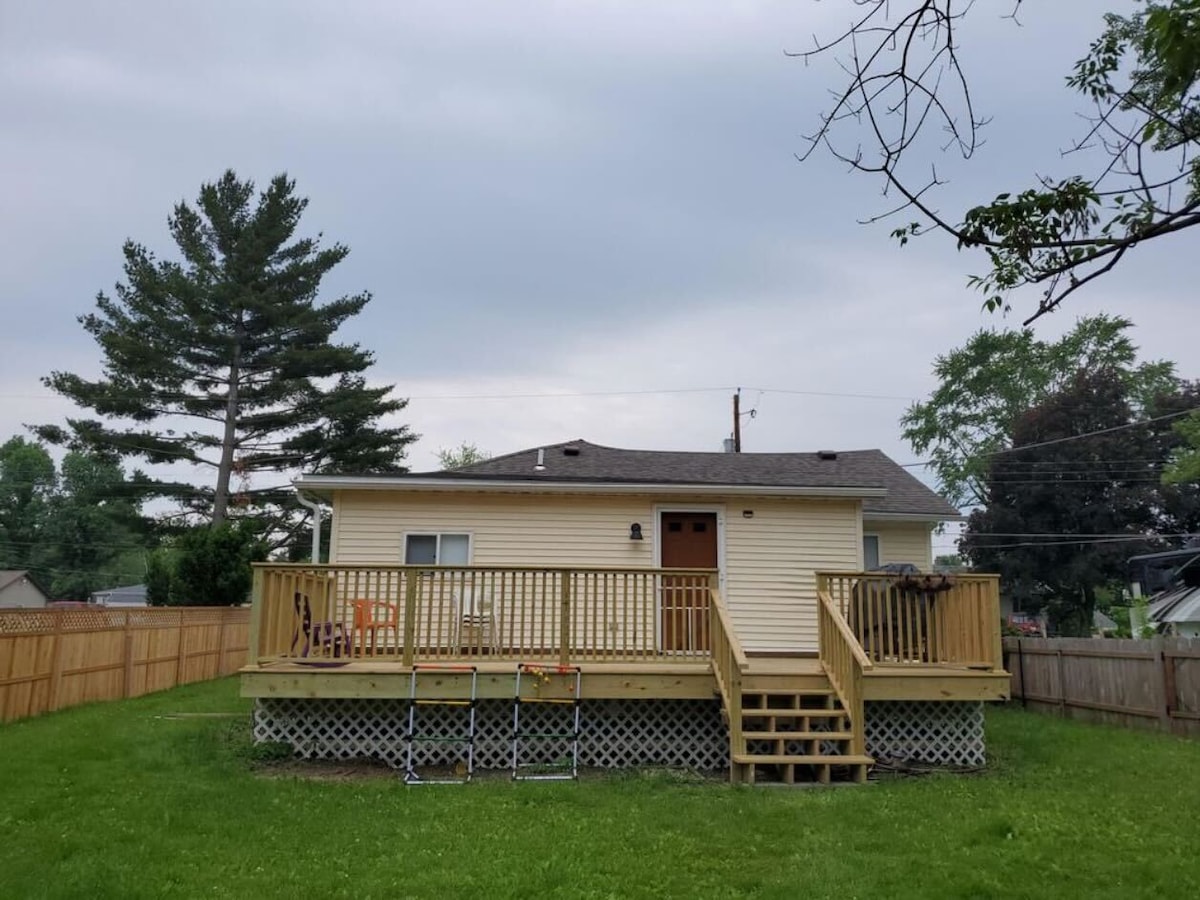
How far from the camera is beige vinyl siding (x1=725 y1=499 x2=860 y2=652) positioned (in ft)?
38.4

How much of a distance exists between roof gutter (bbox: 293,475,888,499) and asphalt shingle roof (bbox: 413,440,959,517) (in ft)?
0.23

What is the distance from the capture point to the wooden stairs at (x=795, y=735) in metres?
7.70

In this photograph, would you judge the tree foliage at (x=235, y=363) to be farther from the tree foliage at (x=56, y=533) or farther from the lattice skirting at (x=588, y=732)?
the tree foliage at (x=56, y=533)

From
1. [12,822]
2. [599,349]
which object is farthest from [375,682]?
[599,349]

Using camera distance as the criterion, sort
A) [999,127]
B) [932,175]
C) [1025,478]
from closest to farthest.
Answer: [932,175]
[999,127]
[1025,478]

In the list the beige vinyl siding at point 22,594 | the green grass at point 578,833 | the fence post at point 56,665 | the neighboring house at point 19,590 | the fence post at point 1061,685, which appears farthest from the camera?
the beige vinyl siding at point 22,594

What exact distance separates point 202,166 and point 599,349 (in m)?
14.7

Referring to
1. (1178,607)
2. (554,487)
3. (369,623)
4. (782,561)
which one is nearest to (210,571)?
(554,487)

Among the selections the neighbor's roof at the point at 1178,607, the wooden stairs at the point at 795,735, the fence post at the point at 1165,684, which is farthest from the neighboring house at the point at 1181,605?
the wooden stairs at the point at 795,735

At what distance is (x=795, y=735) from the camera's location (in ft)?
25.6

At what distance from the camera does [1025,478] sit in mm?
38875

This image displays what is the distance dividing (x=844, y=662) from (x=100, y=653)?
33.4 feet

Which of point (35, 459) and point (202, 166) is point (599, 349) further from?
point (35, 459)

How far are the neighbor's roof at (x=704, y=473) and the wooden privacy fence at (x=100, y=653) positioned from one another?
11.9 ft
